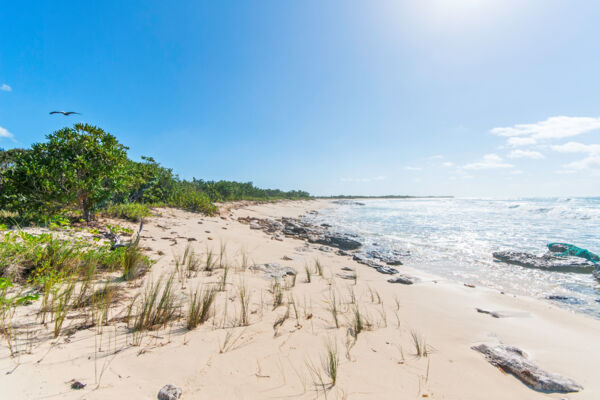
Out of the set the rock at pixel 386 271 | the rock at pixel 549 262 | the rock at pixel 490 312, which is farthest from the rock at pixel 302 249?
the rock at pixel 549 262

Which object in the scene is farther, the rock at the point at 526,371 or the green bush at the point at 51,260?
the green bush at the point at 51,260

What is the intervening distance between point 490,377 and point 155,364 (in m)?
3.04

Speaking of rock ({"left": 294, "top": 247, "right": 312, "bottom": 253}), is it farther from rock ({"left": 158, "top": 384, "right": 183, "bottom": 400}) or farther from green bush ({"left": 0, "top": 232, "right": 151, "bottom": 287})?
rock ({"left": 158, "top": 384, "right": 183, "bottom": 400})

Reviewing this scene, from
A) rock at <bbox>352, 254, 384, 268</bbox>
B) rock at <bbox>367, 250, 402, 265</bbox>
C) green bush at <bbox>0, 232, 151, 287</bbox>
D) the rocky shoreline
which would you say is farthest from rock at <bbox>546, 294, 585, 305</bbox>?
green bush at <bbox>0, 232, 151, 287</bbox>

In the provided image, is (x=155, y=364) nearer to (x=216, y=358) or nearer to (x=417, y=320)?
(x=216, y=358)

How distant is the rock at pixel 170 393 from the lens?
1.68 metres

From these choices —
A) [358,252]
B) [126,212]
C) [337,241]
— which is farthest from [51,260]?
[337,241]

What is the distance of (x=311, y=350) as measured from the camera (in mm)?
2432

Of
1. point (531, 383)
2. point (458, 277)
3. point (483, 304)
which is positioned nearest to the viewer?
point (531, 383)

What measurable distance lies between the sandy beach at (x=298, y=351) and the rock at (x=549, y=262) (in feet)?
11.9

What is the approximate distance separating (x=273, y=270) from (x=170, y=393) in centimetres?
374

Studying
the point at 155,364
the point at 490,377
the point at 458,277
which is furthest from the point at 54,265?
the point at 458,277

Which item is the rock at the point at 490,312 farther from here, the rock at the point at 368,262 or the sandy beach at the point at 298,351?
the rock at the point at 368,262

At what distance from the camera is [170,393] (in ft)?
5.57
